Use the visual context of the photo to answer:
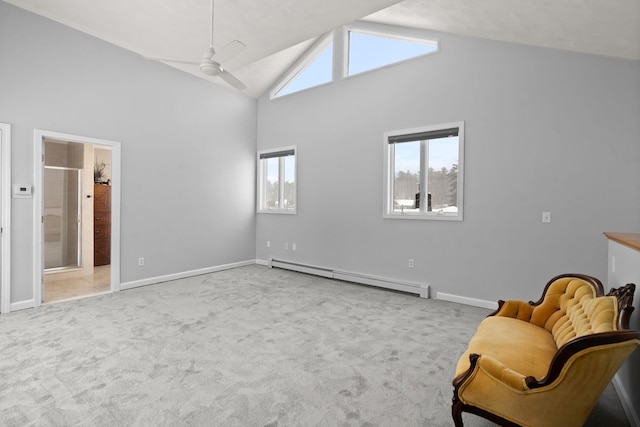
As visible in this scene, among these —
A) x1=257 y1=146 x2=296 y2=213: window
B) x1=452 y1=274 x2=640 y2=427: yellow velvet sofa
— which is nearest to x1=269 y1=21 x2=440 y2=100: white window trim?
x1=257 y1=146 x2=296 y2=213: window

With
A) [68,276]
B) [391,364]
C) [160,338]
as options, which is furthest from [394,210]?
[68,276]

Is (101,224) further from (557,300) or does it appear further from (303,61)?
(557,300)

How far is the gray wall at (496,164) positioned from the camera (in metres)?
3.27

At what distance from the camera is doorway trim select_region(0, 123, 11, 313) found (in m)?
3.53

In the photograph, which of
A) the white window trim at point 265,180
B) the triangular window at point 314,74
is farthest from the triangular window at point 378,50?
the white window trim at point 265,180

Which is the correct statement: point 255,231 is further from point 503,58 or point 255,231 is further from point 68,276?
point 503,58

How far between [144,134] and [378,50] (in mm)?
3733

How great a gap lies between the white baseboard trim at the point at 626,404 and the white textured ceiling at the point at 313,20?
2553 mm

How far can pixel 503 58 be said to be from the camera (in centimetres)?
376

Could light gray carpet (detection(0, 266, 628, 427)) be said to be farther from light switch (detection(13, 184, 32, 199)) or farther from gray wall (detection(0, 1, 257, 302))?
light switch (detection(13, 184, 32, 199))

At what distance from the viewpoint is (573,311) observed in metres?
1.97

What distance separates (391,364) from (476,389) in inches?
38.8

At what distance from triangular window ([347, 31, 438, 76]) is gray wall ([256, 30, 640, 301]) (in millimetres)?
167

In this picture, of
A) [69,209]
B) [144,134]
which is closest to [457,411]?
[144,134]
